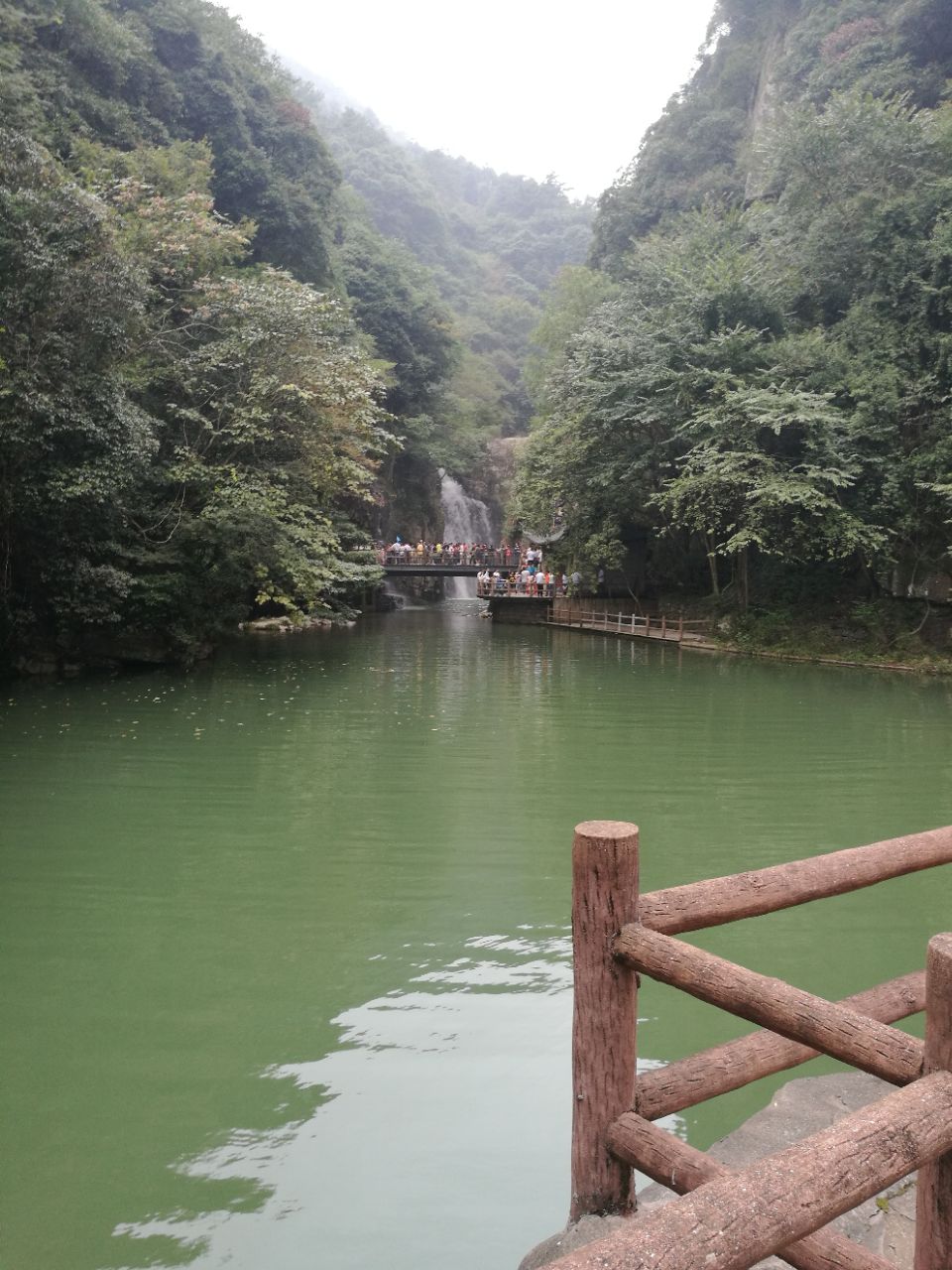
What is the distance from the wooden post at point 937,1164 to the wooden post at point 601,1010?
64 centimetres

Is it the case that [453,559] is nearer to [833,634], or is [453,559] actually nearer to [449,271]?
[833,634]

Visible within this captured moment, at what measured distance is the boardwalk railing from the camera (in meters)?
1.42

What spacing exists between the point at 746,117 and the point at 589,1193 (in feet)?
132

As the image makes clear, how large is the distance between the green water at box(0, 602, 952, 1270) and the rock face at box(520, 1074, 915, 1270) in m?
0.61

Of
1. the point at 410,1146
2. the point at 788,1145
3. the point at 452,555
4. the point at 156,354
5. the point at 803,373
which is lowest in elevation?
the point at 410,1146

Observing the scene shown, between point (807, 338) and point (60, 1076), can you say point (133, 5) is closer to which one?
point (807, 338)

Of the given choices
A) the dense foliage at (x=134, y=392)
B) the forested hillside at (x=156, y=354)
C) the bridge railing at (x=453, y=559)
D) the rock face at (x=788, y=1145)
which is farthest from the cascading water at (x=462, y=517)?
the rock face at (x=788, y=1145)

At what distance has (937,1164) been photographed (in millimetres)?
1816

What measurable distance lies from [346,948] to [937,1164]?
12.2ft

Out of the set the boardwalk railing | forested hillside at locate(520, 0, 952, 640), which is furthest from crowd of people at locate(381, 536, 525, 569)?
the boardwalk railing

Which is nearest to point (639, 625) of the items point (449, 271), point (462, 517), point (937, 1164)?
point (462, 517)

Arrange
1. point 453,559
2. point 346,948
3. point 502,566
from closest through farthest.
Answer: point 346,948, point 502,566, point 453,559

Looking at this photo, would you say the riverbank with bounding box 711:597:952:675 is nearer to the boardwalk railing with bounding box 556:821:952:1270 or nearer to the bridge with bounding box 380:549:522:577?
the bridge with bounding box 380:549:522:577

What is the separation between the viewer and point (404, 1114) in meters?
3.59
